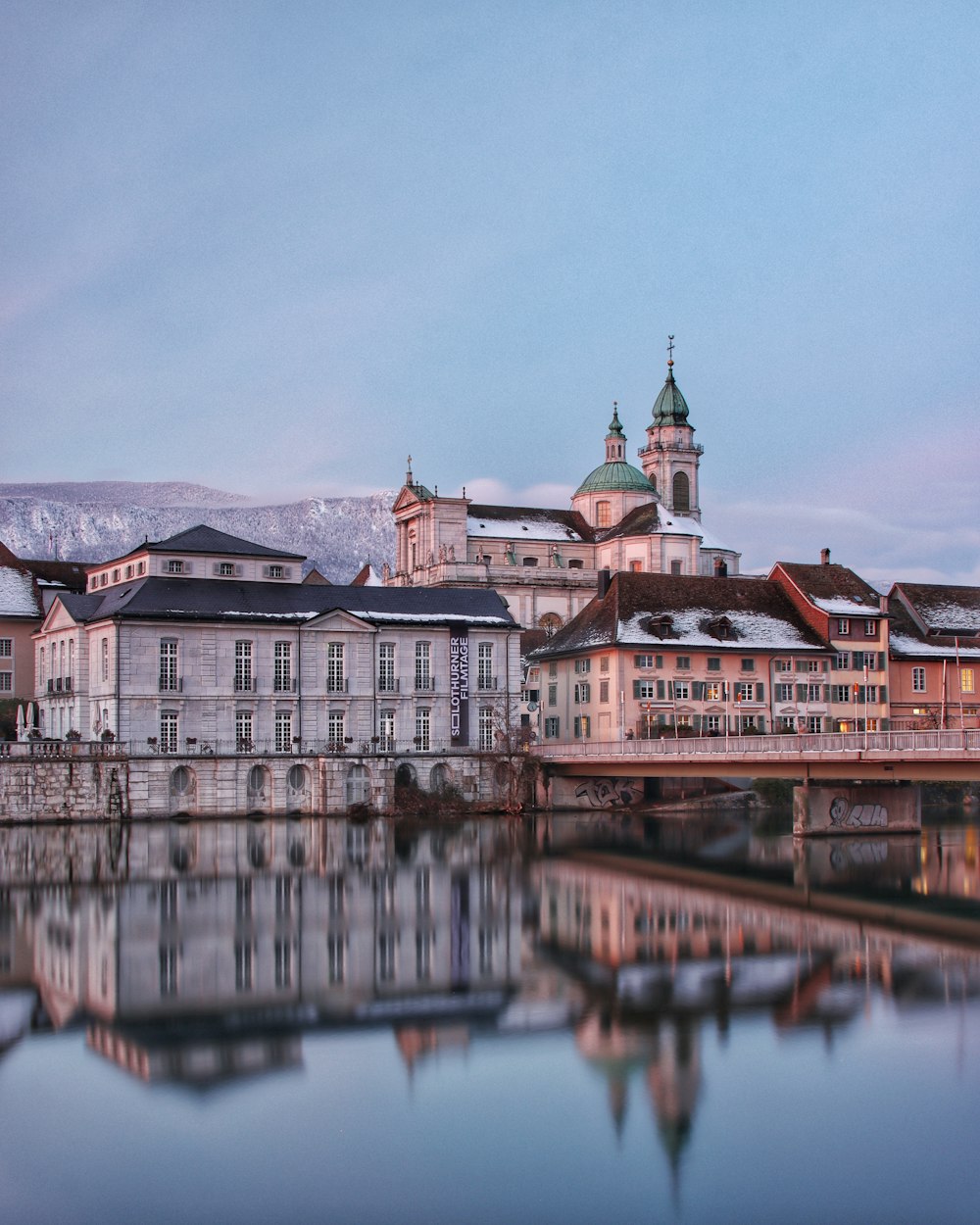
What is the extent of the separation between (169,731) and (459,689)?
15.0 metres

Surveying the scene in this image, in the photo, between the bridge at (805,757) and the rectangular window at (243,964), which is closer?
the rectangular window at (243,964)

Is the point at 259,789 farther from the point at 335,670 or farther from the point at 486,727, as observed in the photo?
the point at 486,727

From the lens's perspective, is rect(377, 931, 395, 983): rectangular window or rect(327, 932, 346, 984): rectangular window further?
rect(377, 931, 395, 983): rectangular window

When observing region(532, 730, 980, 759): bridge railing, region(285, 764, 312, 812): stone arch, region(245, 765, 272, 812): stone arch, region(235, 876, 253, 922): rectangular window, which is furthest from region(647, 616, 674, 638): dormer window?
region(235, 876, 253, 922): rectangular window

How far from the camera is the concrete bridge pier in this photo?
213 ft

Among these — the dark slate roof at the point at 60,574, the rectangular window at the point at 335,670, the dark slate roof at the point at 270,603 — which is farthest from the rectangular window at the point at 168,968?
the dark slate roof at the point at 60,574

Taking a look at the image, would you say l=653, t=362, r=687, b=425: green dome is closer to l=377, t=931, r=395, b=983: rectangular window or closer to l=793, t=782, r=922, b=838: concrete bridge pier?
l=793, t=782, r=922, b=838: concrete bridge pier

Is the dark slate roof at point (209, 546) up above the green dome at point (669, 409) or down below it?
below

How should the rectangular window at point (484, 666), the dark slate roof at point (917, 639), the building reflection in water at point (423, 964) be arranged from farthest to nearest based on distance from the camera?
the dark slate roof at point (917, 639), the rectangular window at point (484, 666), the building reflection in water at point (423, 964)

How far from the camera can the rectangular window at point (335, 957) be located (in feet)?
107

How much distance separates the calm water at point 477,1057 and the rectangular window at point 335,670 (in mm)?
33176

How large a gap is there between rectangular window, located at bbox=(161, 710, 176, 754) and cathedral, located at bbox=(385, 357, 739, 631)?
59079mm

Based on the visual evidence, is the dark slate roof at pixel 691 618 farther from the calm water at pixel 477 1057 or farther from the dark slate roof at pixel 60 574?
the calm water at pixel 477 1057

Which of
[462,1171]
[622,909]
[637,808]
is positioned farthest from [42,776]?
[462,1171]
